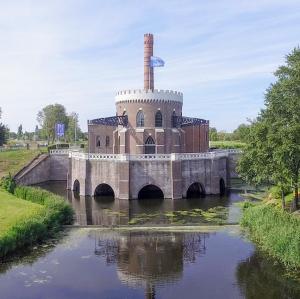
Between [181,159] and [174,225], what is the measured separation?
15.5 meters

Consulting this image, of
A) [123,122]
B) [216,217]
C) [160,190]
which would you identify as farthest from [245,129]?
[123,122]

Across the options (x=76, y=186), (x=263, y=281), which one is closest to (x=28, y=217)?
(x=263, y=281)

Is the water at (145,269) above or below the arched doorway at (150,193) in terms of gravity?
below

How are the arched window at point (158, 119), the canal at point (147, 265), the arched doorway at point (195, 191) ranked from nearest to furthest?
1. the canal at point (147, 265)
2. the arched doorway at point (195, 191)
3. the arched window at point (158, 119)

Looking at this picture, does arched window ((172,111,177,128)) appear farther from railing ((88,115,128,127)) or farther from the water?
the water

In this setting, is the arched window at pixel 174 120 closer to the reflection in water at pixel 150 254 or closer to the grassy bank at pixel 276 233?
the grassy bank at pixel 276 233

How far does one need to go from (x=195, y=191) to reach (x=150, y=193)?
5.98 m

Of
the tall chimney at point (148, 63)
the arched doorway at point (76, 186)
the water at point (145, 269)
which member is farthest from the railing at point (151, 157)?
the water at point (145, 269)

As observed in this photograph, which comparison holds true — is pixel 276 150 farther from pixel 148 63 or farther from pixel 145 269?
pixel 148 63

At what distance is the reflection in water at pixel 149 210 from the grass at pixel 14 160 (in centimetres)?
1546

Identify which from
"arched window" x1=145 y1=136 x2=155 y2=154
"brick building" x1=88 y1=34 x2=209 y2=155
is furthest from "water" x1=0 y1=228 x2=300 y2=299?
Answer: "brick building" x1=88 y1=34 x2=209 y2=155

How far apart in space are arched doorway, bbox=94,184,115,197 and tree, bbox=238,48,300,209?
23.7 metres

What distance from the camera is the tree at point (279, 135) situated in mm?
31469

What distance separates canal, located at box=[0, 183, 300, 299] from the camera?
75.6 feet
